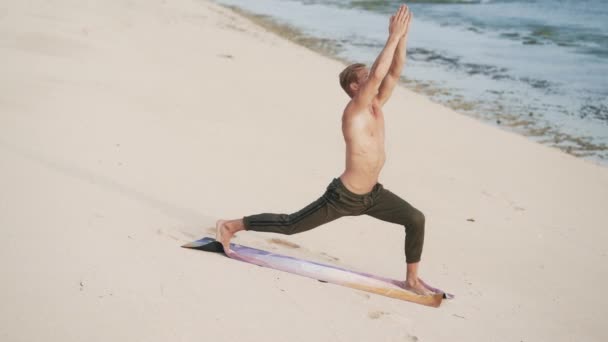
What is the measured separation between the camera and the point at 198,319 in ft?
9.48

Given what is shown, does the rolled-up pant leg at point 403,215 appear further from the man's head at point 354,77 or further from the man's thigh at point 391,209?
the man's head at point 354,77

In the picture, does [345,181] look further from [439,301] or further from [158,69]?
[158,69]

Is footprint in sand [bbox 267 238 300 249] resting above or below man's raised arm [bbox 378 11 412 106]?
below

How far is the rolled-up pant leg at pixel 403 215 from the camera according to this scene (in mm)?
3762

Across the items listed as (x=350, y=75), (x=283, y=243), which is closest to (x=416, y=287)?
(x=283, y=243)

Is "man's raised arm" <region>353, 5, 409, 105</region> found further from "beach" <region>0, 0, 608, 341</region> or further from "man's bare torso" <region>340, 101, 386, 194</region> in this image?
"beach" <region>0, 0, 608, 341</region>

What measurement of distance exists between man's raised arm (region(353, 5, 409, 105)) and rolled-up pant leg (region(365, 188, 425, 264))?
622mm

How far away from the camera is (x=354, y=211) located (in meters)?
3.74

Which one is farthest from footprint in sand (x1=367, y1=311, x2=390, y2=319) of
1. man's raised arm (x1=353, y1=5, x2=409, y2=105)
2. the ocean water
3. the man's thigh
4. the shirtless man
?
the ocean water

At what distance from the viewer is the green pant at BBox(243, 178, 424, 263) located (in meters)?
3.70

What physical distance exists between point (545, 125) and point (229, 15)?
577 inches

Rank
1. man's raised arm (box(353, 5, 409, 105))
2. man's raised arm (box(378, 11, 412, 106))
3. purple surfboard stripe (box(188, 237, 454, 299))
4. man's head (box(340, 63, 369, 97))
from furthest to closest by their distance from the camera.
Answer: purple surfboard stripe (box(188, 237, 454, 299)) < man's raised arm (box(378, 11, 412, 106)) < man's head (box(340, 63, 369, 97)) < man's raised arm (box(353, 5, 409, 105))

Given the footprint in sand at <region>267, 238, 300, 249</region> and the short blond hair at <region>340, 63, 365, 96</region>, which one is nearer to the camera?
the short blond hair at <region>340, 63, 365, 96</region>

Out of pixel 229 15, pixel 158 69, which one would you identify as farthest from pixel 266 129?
pixel 229 15
